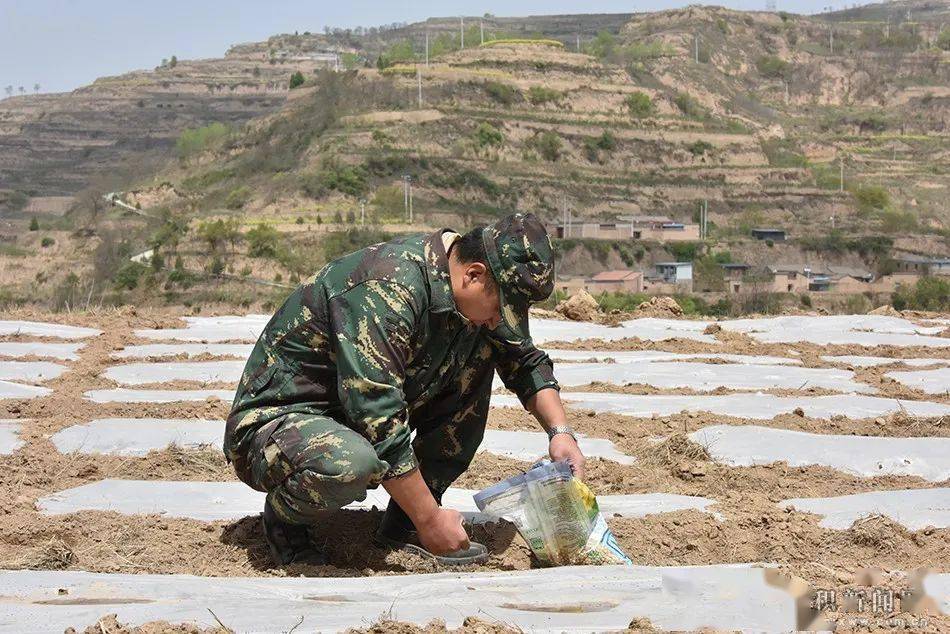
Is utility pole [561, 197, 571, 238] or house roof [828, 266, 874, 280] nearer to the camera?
house roof [828, 266, 874, 280]

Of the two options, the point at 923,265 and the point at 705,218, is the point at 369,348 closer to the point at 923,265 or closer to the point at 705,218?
the point at 923,265

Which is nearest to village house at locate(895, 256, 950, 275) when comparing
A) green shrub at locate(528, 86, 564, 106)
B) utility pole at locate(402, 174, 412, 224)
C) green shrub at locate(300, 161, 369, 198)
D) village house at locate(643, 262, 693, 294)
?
village house at locate(643, 262, 693, 294)

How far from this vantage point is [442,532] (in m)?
3.12

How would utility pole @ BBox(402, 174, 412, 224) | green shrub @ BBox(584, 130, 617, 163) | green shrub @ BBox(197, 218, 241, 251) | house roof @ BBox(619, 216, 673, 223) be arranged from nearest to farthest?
green shrub @ BBox(197, 218, 241, 251) < utility pole @ BBox(402, 174, 412, 224) < house roof @ BBox(619, 216, 673, 223) < green shrub @ BBox(584, 130, 617, 163)

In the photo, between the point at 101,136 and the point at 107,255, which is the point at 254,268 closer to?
the point at 107,255

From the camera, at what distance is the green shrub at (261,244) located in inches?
1599

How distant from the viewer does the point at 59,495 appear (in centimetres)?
395

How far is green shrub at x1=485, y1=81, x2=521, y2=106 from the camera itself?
63.3 metres

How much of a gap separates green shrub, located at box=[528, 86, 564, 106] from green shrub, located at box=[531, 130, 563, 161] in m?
4.87

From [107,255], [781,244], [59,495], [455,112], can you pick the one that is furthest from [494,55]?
[59,495]

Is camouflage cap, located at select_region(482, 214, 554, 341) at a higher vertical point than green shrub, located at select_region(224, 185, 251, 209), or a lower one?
higher

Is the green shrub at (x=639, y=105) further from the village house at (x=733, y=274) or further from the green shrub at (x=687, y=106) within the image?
the village house at (x=733, y=274)

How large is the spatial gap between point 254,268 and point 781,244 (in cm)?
2493

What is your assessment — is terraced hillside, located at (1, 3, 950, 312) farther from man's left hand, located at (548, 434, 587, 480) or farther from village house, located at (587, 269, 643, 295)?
man's left hand, located at (548, 434, 587, 480)
